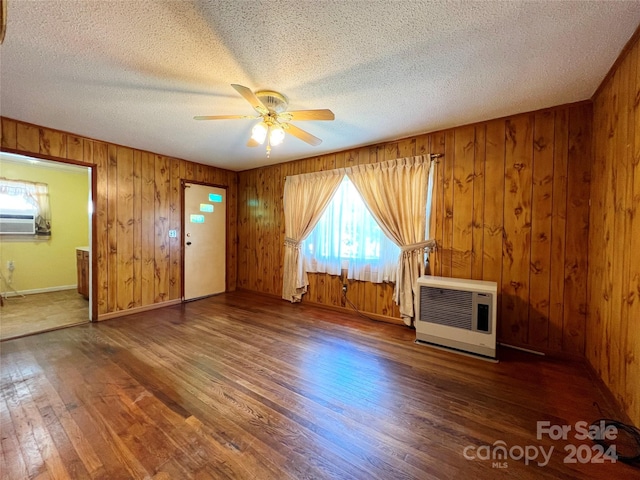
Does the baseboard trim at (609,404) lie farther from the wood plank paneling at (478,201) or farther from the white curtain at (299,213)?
the white curtain at (299,213)

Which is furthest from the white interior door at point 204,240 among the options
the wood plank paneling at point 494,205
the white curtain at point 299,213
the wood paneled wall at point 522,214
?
the wood plank paneling at point 494,205

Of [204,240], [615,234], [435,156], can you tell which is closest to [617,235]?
[615,234]

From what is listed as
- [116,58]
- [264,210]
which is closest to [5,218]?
[264,210]

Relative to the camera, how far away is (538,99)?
2.30m

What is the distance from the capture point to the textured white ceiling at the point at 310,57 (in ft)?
4.54

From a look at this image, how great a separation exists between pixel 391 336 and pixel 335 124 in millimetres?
2512

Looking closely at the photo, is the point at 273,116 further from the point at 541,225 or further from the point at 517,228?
the point at 541,225

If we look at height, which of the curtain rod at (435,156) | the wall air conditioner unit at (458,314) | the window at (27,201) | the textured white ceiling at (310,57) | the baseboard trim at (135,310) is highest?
the textured white ceiling at (310,57)

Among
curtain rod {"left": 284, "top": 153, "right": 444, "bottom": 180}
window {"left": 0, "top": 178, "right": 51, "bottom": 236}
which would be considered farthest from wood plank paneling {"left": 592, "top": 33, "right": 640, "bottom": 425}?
window {"left": 0, "top": 178, "right": 51, "bottom": 236}

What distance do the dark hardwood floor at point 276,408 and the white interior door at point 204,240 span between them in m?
1.68

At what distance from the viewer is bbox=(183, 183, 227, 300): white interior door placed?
445cm

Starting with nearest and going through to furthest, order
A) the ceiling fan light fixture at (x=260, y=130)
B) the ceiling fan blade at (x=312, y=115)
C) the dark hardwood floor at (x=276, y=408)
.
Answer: the dark hardwood floor at (x=276, y=408), the ceiling fan blade at (x=312, y=115), the ceiling fan light fixture at (x=260, y=130)

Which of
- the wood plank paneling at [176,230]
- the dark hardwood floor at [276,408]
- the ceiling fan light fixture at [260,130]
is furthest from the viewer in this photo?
the wood plank paneling at [176,230]

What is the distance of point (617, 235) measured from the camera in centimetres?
179
